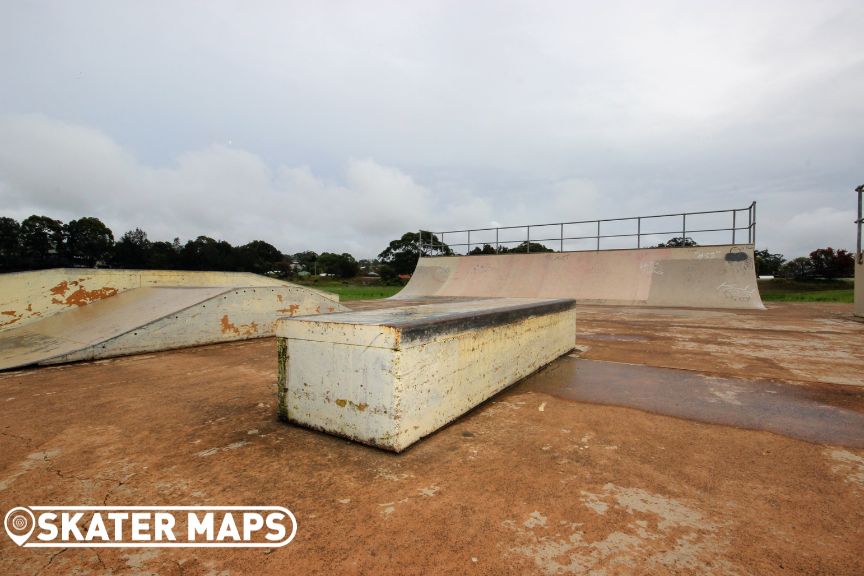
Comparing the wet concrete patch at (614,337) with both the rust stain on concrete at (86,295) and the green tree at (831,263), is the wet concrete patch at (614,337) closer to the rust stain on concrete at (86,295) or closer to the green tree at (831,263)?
the rust stain on concrete at (86,295)

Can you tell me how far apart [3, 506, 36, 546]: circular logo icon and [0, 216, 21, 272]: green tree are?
40455 millimetres

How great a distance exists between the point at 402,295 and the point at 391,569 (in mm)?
16267

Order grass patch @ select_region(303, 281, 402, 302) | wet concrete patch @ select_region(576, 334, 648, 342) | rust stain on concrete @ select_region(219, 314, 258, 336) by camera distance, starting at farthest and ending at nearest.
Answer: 1. grass patch @ select_region(303, 281, 402, 302)
2. wet concrete patch @ select_region(576, 334, 648, 342)
3. rust stain on concrete @ select_region(219, 314, 258, 336)

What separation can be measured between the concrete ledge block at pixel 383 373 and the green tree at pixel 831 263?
167ft

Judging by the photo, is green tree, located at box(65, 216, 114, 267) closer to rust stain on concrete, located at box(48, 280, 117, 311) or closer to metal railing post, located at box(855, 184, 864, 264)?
rust stain on concrete, located at box(48, 280, 117, 311)

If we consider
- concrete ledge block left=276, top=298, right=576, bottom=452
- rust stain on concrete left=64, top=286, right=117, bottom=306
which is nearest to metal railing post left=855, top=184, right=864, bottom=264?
concrete ledge block left=276, top=298, right=576, bottom=452

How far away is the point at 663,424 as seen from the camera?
8.34ft

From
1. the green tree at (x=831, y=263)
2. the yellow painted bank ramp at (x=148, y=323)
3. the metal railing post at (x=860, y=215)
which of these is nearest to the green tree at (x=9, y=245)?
the yellow painted bank ramp at (x=148, y=323)

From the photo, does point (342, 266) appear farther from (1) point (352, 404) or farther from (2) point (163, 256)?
(1) point (352, 404)

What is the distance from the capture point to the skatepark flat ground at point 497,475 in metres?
1.33

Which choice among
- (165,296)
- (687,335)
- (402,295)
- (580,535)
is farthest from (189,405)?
(402,295)

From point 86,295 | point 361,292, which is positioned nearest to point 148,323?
point 86,295

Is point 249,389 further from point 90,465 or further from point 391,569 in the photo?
point 391,569

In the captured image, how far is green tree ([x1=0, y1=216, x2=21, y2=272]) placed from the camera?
98.1ft
